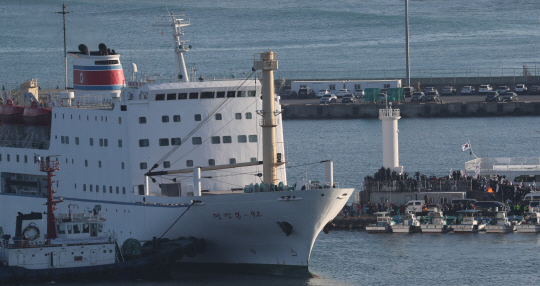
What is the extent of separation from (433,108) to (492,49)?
75.3 m

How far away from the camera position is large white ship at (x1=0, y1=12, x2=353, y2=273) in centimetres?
3120

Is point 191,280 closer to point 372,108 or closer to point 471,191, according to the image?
point 471,191

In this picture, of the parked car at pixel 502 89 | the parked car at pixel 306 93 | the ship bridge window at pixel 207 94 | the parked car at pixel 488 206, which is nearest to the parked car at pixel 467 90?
the parked car at pixel 502 89

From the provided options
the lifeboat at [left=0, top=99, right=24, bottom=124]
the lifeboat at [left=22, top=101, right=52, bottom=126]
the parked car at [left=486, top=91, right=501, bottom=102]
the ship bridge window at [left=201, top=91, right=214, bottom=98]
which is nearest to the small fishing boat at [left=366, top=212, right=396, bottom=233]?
the ship bridge window at [left=201, top=91, right=214, bottom=98]

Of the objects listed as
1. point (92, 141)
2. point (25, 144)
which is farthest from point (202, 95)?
point (25, 144)

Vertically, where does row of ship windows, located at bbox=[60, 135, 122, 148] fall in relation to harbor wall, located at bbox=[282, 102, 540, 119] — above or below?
below

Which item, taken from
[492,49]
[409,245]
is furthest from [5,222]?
[492,49]

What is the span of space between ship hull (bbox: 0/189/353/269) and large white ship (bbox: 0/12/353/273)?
32 mm

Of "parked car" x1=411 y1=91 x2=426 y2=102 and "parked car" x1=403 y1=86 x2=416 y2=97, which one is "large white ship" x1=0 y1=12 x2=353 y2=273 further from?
"parked car" x1=403 y1=86 x2=416 y2=97

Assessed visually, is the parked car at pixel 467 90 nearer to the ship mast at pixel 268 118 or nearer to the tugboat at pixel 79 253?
the ship mast at pixel 268 118

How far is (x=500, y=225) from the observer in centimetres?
3984

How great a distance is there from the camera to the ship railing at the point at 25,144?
3784 cm

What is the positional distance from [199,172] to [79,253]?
4.53 metres

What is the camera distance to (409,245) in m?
37.6
